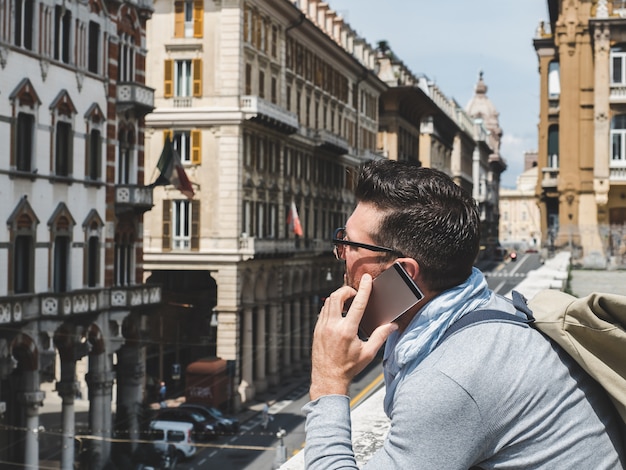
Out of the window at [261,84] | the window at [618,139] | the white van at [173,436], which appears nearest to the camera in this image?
the white van at [173,436]

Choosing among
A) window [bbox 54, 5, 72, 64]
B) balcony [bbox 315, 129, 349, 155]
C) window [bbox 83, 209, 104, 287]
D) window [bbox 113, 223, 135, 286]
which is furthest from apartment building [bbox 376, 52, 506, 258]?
window [bbox 54, 5, 72, 64]

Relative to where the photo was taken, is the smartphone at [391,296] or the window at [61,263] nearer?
the smartphone at [391,296]

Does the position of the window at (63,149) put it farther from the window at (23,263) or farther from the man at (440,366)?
the man at (440,366)

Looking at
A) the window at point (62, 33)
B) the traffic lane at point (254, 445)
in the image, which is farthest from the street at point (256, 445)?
the window at point (62, 33)

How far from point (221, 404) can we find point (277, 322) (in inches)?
340

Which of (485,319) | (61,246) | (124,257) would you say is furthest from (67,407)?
(485,319)

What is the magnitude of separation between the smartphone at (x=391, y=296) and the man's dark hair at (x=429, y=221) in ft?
0.25

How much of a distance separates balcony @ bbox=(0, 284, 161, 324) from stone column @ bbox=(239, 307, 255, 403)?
350 inches

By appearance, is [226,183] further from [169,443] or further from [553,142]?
[553,142]

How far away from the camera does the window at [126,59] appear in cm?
3056

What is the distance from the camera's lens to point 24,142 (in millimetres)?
25359

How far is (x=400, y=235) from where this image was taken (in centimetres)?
297

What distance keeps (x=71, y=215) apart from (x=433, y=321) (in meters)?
25.6

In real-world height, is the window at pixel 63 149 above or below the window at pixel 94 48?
below
